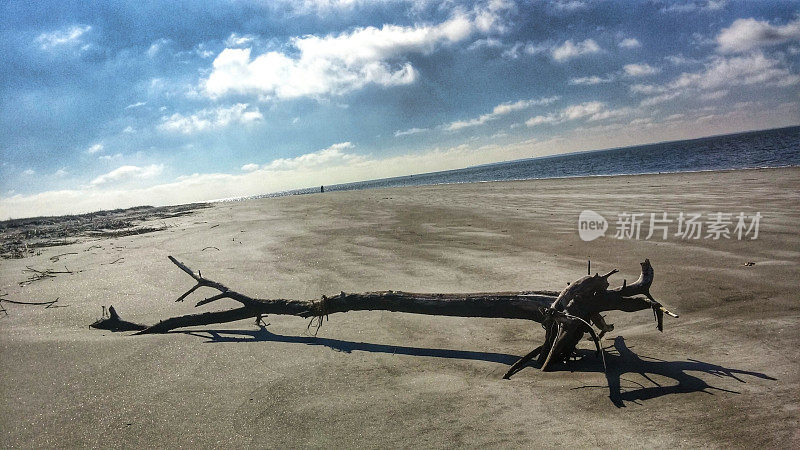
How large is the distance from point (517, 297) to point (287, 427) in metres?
2.26

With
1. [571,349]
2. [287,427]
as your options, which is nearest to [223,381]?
[287,427]

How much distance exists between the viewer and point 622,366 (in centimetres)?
329

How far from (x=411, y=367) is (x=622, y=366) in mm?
1893

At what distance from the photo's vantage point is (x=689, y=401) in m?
2.69

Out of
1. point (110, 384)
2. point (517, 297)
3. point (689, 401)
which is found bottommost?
point (689, 401)

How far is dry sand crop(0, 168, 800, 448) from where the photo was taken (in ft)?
8.58

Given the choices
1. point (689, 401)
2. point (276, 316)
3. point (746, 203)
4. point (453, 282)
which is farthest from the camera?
point (746, 203)

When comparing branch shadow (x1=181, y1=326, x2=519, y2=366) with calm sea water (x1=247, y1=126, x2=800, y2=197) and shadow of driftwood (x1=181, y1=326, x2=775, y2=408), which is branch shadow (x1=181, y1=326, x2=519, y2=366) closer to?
shadow of driftwood (x1=181, y1=326, x2=775, y2=408)

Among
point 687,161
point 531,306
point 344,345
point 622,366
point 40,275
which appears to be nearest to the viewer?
point 622,366

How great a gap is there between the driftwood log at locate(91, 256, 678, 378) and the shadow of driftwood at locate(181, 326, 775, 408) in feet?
0.58

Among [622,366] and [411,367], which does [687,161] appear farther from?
[411,367]

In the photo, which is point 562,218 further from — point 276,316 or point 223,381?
point 223,381

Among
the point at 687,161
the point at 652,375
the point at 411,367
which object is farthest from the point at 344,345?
the point at 687,161

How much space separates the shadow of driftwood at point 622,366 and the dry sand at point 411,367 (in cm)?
2
